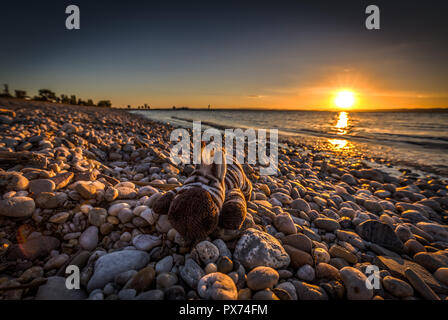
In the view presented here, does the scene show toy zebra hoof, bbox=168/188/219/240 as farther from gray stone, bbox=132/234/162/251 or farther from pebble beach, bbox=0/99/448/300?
gray stone, bbox=132/234/162/251

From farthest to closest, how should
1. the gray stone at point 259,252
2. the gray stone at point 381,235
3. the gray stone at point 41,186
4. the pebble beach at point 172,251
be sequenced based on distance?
the gray stone at point 381,235
the gray stone at point 41,186
the gray stone at point 259,252
the pebble beach at point 172,251

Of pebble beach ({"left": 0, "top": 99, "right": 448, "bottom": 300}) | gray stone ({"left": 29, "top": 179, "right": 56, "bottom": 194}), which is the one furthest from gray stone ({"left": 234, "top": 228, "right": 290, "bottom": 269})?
gray stone ({"left": 29, "top": 179, "right": 56, "bottom": 194})

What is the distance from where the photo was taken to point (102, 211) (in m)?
2.28

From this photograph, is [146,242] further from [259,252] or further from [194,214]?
[259,252]

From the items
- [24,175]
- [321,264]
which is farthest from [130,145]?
[321,264]

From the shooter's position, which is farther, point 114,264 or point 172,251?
point 172,251

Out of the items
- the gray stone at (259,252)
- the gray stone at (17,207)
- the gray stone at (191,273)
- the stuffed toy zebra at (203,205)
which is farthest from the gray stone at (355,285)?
the gray stone at (17,207)

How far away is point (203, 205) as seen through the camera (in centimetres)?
174

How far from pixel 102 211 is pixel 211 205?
1476mm

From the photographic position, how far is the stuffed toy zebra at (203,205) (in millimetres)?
1739

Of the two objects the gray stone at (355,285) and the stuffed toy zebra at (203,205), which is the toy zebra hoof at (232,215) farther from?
the gray stone at (355,285)

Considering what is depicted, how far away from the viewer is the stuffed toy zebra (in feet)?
5.71

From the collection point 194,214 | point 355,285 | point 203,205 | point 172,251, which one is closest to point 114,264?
point 172,251
